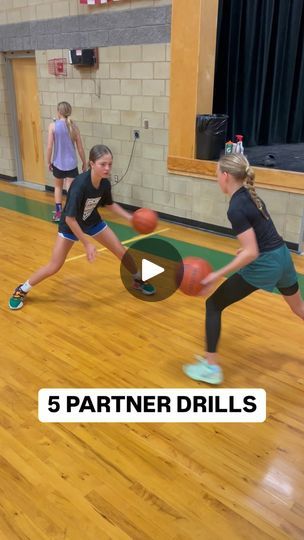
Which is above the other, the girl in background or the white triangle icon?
the girl in background

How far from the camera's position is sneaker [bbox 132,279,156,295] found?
13.5 ft

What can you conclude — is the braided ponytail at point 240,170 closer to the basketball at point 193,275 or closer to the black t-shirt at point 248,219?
the black t-shirt at point 248,219

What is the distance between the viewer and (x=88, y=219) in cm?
364

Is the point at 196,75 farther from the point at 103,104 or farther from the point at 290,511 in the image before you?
the point at 290,511

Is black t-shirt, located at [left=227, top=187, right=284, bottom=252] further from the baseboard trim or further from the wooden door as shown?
the baseboard trim

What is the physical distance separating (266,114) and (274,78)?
60 cm

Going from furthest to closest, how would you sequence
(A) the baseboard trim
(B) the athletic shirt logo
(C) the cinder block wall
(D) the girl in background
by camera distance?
(A) the baseboard trim → (D) the girl in background → (C) the cinder block wall → (B) the athletic shirt logo

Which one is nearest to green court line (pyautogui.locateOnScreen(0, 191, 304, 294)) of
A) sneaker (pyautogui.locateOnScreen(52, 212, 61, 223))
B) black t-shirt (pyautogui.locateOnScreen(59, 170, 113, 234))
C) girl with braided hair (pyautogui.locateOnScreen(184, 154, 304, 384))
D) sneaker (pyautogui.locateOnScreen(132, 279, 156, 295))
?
sneaker (pyautogui.locateOnScreen(52, 212, 61, 223))

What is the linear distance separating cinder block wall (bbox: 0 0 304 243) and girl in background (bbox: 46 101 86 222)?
92cm

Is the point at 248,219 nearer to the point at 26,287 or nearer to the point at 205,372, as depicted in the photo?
the point at 205,372

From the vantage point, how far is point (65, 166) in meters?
6.18

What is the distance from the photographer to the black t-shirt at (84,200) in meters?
3.33

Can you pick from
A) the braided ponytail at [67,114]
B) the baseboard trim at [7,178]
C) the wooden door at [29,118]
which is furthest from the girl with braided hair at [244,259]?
the baseboard trim at [7,178]
